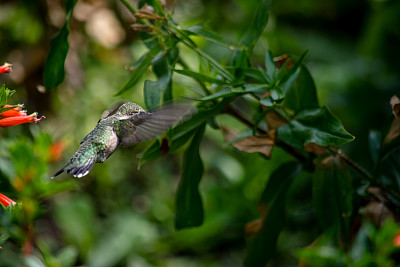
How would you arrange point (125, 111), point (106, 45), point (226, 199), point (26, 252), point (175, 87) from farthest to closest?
1. point (106, 45)
2. point (175, 87)
3. point (226, 199)
4. point (26, 252)
5. point (125, 111)

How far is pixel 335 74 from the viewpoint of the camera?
207cm

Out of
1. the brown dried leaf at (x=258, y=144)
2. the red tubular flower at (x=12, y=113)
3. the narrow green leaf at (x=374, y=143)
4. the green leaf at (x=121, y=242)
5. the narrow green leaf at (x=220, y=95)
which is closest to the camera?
the red tubular flower at (x=12, y=113)

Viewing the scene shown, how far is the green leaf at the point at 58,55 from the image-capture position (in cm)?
83

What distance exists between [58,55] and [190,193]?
1.21ft

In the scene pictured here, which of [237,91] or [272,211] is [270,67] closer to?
[237,91]

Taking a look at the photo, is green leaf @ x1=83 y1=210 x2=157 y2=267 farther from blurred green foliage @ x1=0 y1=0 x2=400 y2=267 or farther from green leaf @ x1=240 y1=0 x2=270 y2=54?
green leaf @ x1=240 y1=0 x2=270 y2=54

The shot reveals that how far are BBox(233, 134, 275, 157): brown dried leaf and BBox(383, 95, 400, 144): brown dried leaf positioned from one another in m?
0.23

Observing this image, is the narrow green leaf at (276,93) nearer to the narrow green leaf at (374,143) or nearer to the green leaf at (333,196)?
the green leaf at (333,196)

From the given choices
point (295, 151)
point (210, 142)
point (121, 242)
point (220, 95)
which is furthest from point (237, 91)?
point (210, 142)

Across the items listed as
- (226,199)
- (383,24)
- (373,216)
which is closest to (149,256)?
(226,199)

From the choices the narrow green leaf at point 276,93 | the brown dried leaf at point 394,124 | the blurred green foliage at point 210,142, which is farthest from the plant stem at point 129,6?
the brown dried leaf at point 394,124

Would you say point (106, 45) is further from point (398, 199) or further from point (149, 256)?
point (398, 199)

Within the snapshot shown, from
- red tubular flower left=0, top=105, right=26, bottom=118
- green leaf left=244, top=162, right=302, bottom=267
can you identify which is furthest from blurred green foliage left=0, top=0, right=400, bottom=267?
red tubular flower left=0, top=105, right=26, bottom=118

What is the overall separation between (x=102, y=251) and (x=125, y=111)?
1151 millimetres
